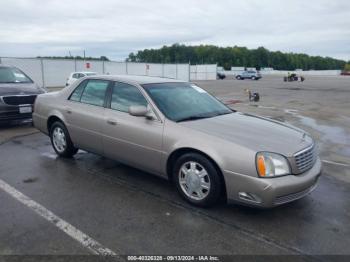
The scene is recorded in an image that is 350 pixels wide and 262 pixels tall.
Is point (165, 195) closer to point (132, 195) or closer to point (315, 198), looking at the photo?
point (132, 195)

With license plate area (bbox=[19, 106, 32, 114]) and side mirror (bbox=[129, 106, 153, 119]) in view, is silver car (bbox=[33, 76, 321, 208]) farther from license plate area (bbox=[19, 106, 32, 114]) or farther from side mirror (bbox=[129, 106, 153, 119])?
license plate area (bbox=[19, 106, 32, 114])

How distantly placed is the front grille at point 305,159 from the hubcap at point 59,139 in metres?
3.83

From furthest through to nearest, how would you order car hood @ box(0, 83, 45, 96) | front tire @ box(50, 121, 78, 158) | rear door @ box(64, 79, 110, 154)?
1. car hood @ box(0, 83, 45, 96)
2. front tire @ box(50, 121, 78, 158)
3. rear door @ box(64, 79, 110, 154)

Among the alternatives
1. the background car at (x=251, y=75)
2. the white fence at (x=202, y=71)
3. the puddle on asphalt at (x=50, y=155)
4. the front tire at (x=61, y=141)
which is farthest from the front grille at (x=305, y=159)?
the white fence at (x=202, y=71)

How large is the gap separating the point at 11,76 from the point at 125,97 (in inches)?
235

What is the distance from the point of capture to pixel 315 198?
4.02 m

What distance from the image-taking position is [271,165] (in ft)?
10.6

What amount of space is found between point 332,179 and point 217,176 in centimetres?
231

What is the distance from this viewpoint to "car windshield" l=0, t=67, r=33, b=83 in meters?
8.66

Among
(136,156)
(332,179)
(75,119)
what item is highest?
(75,119)

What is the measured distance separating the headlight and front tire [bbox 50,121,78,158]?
3417 mm

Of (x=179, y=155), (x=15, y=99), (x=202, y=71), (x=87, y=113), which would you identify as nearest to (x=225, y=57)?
(x=202, y=71)

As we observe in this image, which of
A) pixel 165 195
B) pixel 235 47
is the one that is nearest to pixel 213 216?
pixel 165 195

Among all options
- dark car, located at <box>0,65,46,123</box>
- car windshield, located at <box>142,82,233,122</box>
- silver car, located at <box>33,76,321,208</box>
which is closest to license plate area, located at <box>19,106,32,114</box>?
dark car, located at <box>0,65,46,123</box>
